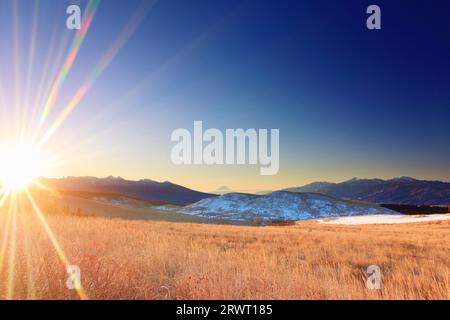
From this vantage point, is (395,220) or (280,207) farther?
(280,207)

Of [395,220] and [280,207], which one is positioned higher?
[395,220]

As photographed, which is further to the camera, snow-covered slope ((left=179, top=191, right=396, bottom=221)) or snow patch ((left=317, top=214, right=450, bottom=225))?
snow-covered slope ((left=179, top=191, right=396, bottom=221))

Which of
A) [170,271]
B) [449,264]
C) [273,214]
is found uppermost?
[170,271]

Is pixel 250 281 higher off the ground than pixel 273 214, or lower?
higher

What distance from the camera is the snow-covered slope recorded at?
3393 inches

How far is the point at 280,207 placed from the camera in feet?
301

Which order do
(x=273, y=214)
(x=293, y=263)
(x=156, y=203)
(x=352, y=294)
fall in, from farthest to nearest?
1. (x=156, y=203)
2. (x=273, y=214)
3. (x=293, y=263)
4. (x=352, y=294)

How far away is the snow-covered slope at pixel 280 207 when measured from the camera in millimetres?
86188

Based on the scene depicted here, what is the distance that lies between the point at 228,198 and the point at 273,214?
71.3 feet

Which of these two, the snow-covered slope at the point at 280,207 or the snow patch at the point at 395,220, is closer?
the snow patch at the point at 395,220
